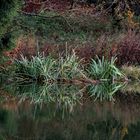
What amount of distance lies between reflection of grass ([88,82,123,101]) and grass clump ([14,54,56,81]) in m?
1.51

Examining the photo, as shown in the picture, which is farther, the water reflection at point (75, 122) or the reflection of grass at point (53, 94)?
the reflection of grass at point (53, 94)

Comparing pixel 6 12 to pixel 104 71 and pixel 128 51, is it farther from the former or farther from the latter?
pixel 128 51

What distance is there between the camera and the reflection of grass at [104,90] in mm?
16859

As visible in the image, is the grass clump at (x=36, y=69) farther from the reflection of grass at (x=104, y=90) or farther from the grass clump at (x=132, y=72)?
the grass clump at (x=132, y=72)

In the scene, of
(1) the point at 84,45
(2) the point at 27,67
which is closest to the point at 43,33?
(1) the point at 84,45

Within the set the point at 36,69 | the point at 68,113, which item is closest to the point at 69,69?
the point at 36,69

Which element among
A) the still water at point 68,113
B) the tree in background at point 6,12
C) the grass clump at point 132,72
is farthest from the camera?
the grass clump at point 132,72

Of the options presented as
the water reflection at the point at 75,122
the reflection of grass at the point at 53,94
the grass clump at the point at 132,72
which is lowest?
the water reflection at the point at 75,122

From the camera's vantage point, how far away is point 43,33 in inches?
1195

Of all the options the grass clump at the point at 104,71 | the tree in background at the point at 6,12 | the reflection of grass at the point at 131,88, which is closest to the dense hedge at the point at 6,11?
the tree in background at the point at 6,12

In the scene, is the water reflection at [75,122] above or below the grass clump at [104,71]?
below

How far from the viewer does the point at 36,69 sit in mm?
19594

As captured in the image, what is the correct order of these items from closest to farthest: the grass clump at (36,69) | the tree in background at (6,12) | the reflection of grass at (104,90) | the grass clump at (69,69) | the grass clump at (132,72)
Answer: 1. the reflection of grass at (104,90)
2. the grass clump at (36,69)
3. the grass clump at (69,69)
4. the tree in background at (6,12)
5. the grass clump at (132,72)

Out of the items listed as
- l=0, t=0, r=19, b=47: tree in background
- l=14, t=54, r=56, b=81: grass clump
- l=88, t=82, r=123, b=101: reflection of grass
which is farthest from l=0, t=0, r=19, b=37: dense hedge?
l=88, t=82, r=123, b=101: reflection of grass
